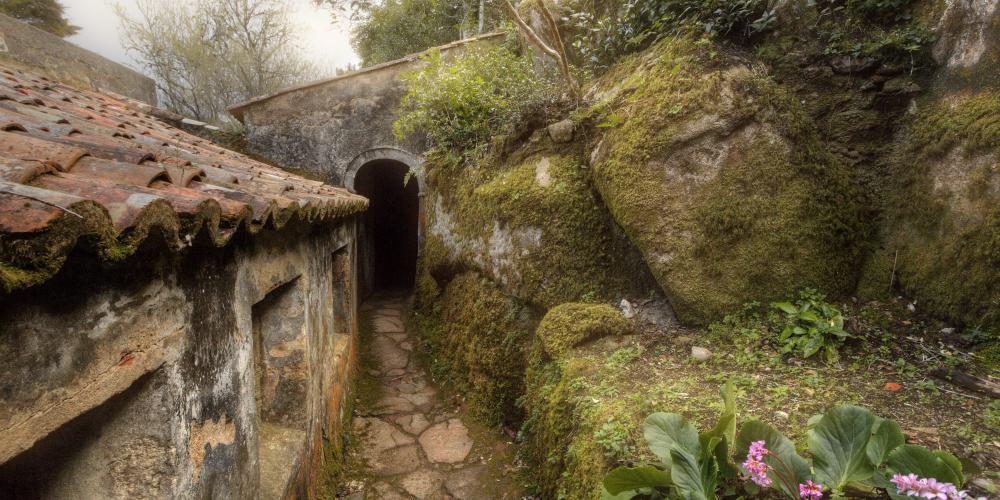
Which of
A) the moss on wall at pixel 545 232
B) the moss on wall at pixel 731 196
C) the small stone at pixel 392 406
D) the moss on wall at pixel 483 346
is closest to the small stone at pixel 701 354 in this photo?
the moss on wall at pixel 731 196

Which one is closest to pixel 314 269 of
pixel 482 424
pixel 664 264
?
pixel 482 424

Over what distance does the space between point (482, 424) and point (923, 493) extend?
11.6ft

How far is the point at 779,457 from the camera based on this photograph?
1.58 meters

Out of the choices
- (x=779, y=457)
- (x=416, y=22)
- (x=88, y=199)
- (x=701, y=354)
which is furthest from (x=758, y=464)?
(x=416, y=22)

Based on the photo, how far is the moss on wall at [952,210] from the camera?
255 cm

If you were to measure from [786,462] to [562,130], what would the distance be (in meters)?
3.49

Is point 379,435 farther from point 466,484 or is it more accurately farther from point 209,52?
point 209,52

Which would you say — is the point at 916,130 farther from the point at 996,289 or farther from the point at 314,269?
the point at 314,269

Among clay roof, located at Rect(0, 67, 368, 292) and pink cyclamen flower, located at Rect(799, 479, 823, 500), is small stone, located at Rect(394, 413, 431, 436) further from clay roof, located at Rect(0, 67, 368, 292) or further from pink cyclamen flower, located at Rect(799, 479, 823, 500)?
pink cyclamen flower, located at Rect(799, 479, 823, 500)

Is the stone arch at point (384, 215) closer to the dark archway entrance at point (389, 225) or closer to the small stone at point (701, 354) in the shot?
the dark archway entrance at point (389, 225)

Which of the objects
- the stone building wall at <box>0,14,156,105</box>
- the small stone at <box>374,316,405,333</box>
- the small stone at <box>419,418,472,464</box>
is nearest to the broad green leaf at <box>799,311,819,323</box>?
the small stone at <box>419,418,472,464</box>

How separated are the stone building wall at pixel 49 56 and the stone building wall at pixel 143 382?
5.59m

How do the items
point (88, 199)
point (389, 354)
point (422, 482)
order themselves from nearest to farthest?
point (88, 199) < point (422, 482) < point (389, 354)

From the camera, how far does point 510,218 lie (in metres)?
4.45
